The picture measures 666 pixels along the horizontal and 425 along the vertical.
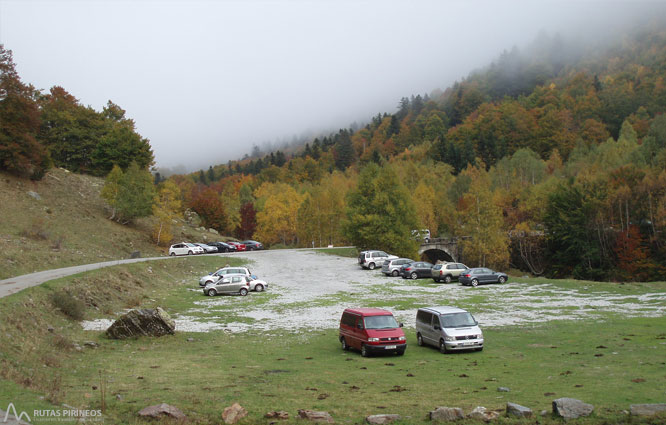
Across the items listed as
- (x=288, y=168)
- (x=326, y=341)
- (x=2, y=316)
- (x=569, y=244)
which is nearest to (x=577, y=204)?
(x=569, y=244)

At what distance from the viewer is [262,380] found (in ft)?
53.3

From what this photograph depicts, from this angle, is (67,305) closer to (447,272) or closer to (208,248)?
(447,272)

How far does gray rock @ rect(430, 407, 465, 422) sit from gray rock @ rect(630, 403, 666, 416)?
3.84 m

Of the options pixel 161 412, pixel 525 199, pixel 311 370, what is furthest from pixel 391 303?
pixel 525 199

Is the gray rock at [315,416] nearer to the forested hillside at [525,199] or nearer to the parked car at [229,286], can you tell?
the parked car at [229,286]

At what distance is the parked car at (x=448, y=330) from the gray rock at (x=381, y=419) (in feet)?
34.0

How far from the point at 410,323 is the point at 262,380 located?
46.9ft

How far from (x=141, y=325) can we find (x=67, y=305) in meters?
5.05

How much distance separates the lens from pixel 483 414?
11.4 m

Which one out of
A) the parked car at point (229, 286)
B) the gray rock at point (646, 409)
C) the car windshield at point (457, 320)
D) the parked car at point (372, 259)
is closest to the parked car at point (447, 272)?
the parked car at point (372, 259)

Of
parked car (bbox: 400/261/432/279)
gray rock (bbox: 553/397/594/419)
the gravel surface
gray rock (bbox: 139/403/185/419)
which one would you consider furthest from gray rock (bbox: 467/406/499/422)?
parked car (bbox: 400/261/432/279)

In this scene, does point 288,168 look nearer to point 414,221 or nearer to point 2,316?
point 414,221

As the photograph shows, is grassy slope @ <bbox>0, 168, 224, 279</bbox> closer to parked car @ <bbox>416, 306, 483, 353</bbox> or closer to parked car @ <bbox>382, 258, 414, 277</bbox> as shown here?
parked car @ <bbox>416, 306, 483, 353</bbox>

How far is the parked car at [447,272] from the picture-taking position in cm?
4900
